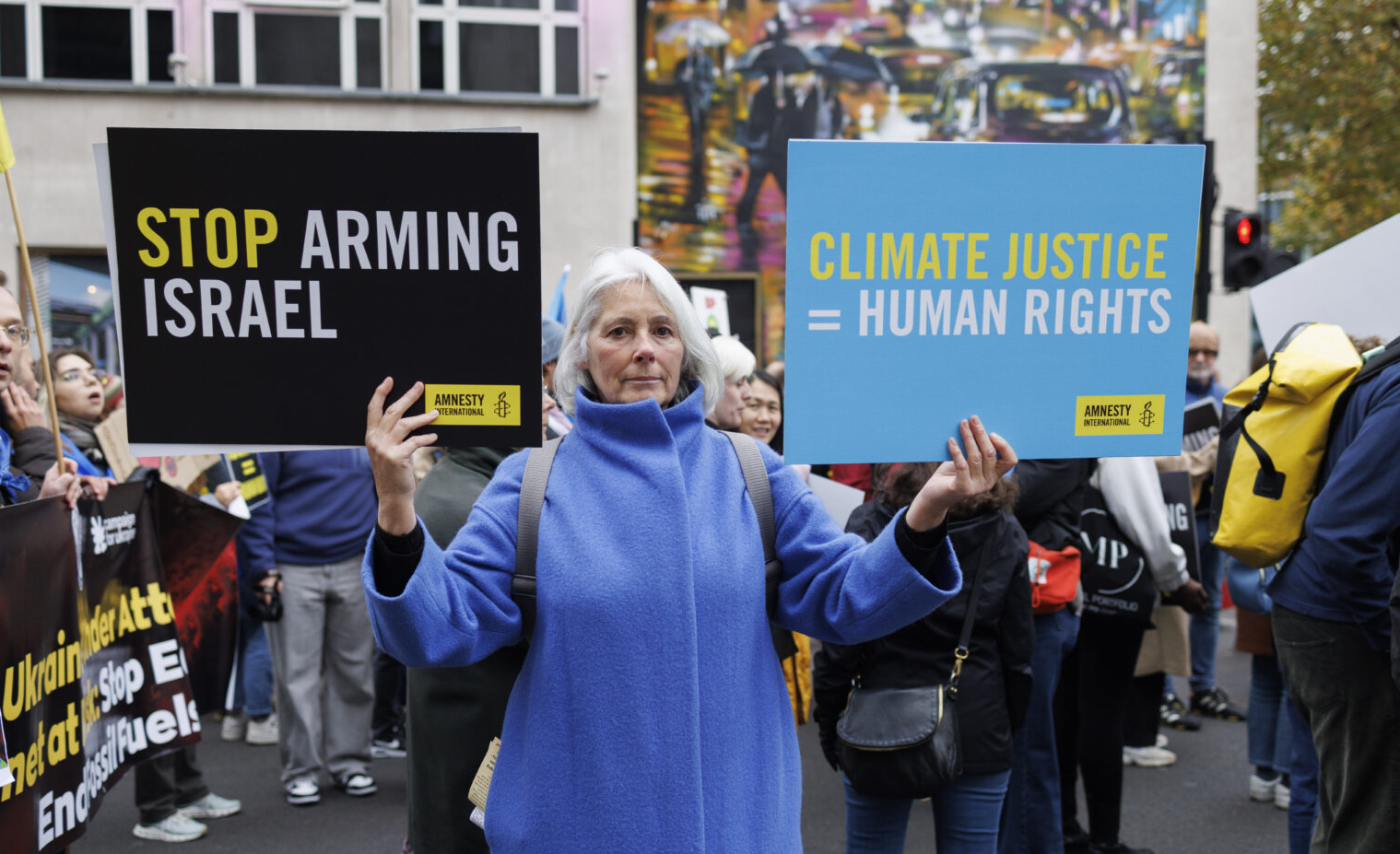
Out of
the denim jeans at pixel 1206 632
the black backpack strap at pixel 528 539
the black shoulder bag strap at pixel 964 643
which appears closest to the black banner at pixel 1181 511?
the black shoulder bag strap at pixel 964 643

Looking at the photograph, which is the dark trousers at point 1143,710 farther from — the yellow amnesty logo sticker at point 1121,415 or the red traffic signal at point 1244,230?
the red traffic signal at point 1244,230

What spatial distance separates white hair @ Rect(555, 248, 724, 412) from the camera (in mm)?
2160

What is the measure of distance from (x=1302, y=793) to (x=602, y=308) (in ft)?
10.7

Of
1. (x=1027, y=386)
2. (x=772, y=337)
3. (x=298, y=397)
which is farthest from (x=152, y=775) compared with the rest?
(x=772, y=337)

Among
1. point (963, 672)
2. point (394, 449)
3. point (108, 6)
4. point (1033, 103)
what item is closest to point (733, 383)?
point (963, 672)

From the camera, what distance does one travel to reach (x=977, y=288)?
2150 mm

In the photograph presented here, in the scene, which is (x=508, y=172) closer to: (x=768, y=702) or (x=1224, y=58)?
(x=768, y=702)

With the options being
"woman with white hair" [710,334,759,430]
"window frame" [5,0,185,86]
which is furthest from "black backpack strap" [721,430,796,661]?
"window frame" [5,0,185,86]

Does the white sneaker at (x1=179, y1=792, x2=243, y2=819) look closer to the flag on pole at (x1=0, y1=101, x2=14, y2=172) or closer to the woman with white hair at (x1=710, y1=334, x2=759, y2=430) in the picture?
the woman with white hair at (x1=710, y1=334, x2=759, y2=430)

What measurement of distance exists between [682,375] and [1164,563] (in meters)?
2.81

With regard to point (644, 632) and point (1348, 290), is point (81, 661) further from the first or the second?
point (1348, 290)

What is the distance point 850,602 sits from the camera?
80.5 inches

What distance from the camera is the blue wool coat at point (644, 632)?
193 centimetres

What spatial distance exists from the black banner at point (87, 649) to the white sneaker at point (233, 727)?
6.73 feet
